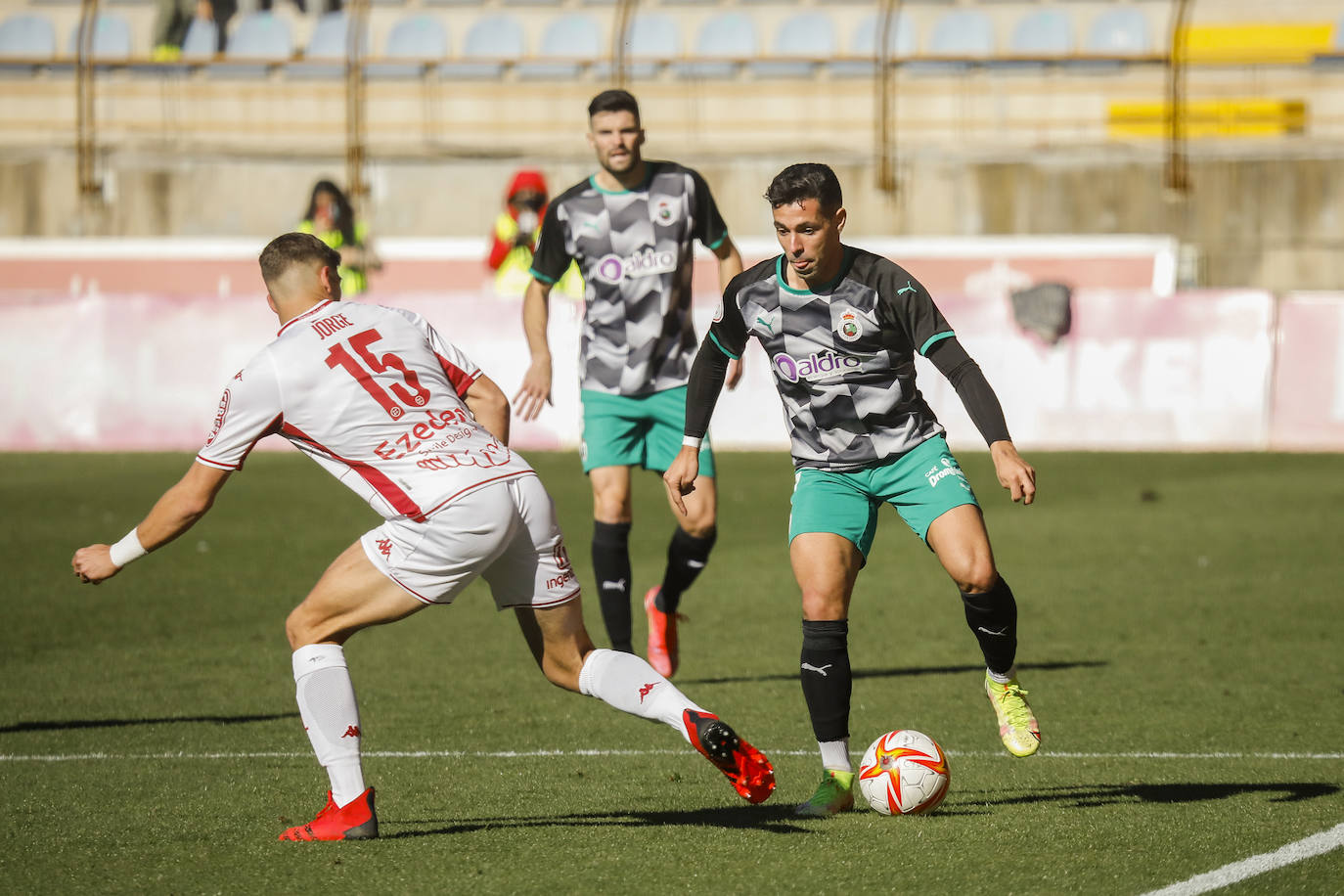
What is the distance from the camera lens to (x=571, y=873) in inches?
173

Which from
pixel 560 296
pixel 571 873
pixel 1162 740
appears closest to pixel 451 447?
pixel 571 873

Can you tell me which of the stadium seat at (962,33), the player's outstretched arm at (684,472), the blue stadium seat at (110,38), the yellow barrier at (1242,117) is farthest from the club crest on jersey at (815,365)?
the stadium seat at (962,33)

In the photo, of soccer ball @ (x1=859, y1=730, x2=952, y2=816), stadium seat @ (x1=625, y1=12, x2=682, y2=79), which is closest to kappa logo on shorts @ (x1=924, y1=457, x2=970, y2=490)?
soccer ball @ (x1=859, y1=730, x2=952, y2=816)

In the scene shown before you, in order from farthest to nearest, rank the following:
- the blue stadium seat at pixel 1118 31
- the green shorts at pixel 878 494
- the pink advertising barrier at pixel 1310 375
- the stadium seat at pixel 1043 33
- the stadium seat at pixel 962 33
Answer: the blue stadium seat at pixel 1118 31 → the stadium seat at pixel 1043 33 → the stadium seat at pixel 962 33 → the pink advertising barrier at pixel 1310 375 → the green shorts at pixel 878 494

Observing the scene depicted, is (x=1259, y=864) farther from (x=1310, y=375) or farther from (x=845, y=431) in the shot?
(x=1310, y=375)

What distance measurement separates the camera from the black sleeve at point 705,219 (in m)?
7.54

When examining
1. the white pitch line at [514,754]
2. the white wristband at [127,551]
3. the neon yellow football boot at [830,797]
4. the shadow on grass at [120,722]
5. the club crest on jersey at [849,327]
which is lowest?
the shadow on grass at [120,722]

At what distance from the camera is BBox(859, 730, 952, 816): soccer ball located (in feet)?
16.3

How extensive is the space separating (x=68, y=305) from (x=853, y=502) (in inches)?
560

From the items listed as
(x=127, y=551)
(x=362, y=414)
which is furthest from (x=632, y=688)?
(x=127, y=551)

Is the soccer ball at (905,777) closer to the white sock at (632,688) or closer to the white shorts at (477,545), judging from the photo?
the white sock at (632,688)

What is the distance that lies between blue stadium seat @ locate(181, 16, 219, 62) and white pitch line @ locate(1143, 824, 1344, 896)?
810 inches

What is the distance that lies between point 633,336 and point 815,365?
233 cm

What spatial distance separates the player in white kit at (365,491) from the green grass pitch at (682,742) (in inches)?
13.6
